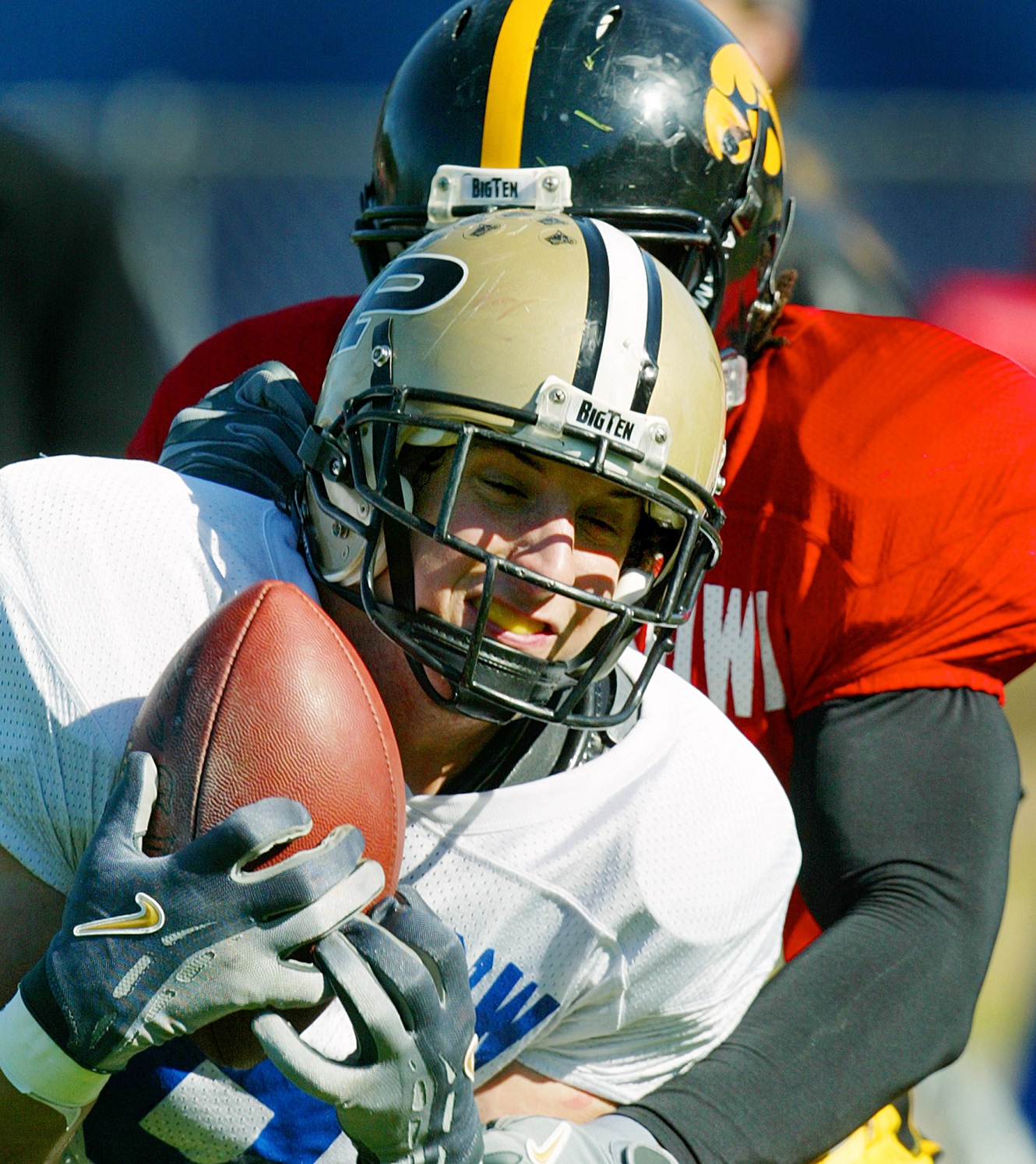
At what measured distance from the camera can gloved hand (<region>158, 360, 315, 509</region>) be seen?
1969 millimetres

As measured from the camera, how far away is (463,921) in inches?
68.6

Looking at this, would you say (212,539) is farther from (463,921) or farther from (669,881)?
(669,881)

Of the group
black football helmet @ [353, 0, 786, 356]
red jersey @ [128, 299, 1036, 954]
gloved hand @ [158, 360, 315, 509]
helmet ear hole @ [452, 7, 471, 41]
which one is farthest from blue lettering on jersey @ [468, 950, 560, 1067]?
helmet ear hole @ [452, 7, 471, 41]

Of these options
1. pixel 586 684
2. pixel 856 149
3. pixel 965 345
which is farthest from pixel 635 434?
pixel 856 149

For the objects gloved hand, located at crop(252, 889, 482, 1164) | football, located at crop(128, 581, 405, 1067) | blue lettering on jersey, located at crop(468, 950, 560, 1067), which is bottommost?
blue lettering on jersey, located at crop(468, 950, 560, 1067)

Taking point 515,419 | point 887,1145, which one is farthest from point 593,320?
point 887,1145

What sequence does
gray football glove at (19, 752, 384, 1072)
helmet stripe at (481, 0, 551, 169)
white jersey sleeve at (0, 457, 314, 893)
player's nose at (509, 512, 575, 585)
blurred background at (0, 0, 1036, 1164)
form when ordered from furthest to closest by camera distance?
blurred background at (0, 0, 1036, 1164), helmet stripe at (481, 0, 551, 169), player's nose at (509, 512, 575, 585), white jersey sleeve at (0, 457, 314, 893), gray football glove at (19, 752, 384, 1072)

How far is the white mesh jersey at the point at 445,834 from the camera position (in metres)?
1.60

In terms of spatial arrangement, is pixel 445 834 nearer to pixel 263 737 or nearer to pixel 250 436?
pixel 263 737

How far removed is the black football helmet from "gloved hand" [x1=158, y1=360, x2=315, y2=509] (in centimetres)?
34

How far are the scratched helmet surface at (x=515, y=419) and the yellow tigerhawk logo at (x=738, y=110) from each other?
546mm

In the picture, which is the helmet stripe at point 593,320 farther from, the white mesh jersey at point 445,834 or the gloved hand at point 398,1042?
the gloved hand at point 398,1042

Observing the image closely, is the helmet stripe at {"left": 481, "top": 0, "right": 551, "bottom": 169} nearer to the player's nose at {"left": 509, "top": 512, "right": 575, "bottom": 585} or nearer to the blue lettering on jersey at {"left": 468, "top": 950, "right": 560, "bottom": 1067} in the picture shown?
the player's nose at {"left": 509, "top": 512, "right": 575, "bottom": 585}

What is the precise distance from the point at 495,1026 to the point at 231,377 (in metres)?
1.25
